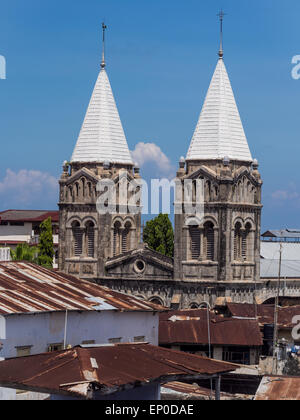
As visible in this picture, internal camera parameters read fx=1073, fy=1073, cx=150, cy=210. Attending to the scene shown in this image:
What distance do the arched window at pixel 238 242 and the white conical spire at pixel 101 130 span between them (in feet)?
34.0

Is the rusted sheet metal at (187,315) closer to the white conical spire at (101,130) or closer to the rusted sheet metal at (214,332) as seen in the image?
the rusted sheet metal at (214,332)

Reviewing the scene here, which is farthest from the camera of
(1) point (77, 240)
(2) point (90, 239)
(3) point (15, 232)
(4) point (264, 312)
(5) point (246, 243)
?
(3) point (15, 232)

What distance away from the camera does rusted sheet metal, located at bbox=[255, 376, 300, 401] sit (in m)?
33.0

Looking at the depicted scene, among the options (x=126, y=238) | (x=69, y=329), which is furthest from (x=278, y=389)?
(x=126, y=238)

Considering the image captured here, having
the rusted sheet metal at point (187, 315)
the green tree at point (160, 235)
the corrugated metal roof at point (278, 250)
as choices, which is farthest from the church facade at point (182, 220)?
the green tree at point (160, 235)

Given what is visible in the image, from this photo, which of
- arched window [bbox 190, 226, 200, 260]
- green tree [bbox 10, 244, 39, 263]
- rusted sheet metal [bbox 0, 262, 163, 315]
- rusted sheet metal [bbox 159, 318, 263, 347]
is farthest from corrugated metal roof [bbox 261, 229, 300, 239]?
→ rusted sheet metal [bbox 0, 262, 163, 315]

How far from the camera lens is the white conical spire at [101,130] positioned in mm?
76188

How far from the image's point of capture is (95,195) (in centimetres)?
7556

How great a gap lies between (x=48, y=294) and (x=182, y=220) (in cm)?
2909

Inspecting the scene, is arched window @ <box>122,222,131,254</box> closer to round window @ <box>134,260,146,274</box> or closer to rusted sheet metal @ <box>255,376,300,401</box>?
round window @ <box>134,260,146,274</box>

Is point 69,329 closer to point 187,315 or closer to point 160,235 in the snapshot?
point 187,315

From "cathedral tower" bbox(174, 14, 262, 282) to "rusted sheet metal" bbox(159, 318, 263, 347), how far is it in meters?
11.0

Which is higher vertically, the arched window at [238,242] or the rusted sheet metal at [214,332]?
the arched window at [238,242]
